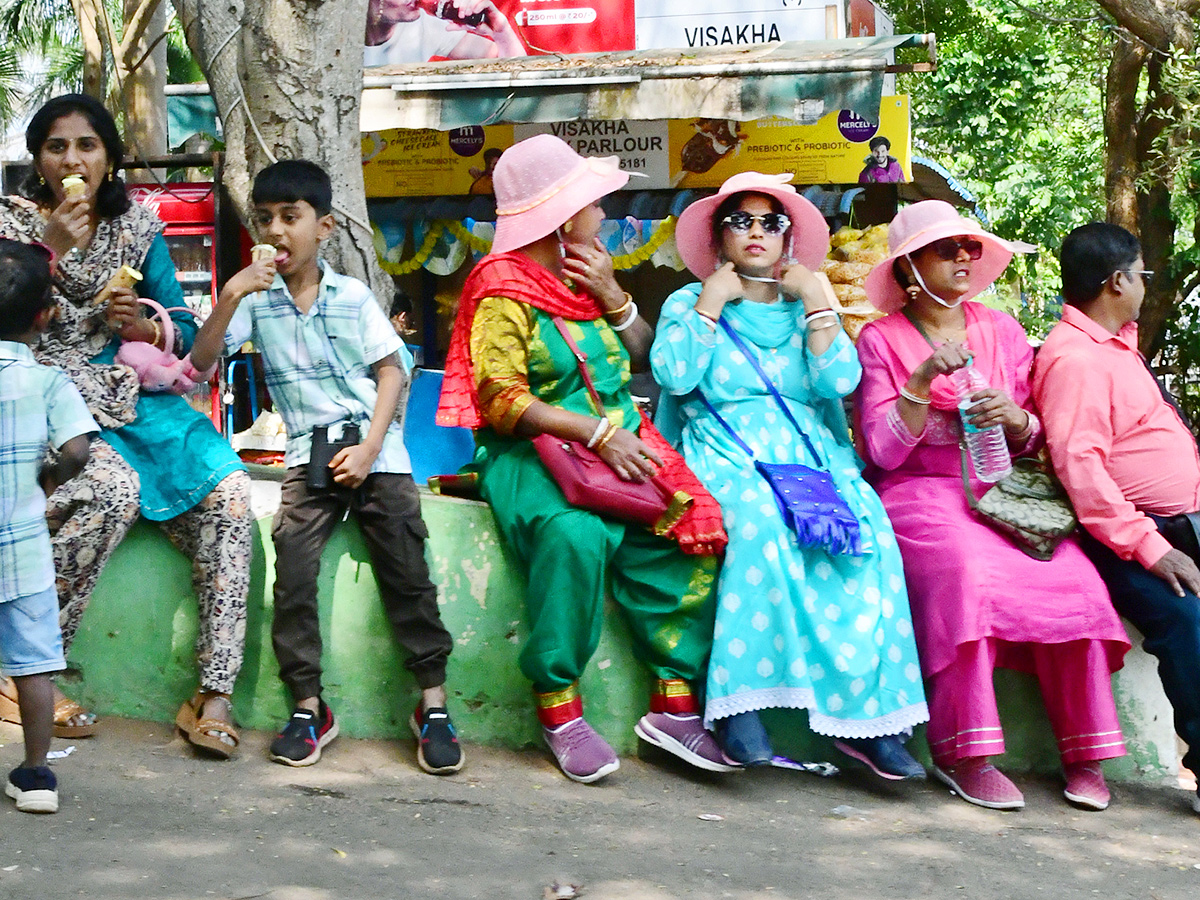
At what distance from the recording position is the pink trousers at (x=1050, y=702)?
402cm

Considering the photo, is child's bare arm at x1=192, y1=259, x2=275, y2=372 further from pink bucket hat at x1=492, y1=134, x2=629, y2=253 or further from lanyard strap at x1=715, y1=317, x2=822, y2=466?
lanyard strap at x1=715, y1=317, x2=822, y2=466

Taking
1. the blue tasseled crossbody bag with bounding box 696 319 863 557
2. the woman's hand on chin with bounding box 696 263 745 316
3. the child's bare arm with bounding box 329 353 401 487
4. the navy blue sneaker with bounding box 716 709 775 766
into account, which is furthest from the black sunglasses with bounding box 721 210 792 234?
the navy blue sneaker with bounding box 716 709 775 766

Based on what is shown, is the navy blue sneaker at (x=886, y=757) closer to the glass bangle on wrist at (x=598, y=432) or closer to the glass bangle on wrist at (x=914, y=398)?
the glass bangle on wrist at (x=914, y=398)

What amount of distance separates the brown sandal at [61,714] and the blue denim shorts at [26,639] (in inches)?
22.4

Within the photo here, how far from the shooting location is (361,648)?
4.16m

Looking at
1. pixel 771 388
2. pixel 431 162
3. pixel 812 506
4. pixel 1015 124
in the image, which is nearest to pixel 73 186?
pixel 771 388

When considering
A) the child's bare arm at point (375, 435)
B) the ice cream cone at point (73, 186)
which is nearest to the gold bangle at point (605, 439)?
the child's bare arm at point (375, 435)

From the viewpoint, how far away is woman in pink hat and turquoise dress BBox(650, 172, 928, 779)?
3.96 metres

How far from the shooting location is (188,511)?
4.01 meters

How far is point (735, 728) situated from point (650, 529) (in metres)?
0.61

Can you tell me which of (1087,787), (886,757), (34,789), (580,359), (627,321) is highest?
(627,321)

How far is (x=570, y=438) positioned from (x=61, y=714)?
1.62 meters

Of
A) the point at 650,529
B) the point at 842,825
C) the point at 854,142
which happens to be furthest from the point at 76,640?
the point at 854,142

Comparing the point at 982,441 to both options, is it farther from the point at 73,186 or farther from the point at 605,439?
→ the point at 73,186
